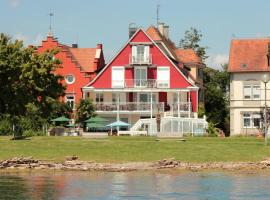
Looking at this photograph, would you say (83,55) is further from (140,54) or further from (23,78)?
(23,78)

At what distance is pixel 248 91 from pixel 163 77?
33.4ft

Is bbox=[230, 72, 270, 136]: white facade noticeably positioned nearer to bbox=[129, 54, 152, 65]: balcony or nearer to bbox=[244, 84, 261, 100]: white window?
bbox=[244, 84, 261, 100]: white window

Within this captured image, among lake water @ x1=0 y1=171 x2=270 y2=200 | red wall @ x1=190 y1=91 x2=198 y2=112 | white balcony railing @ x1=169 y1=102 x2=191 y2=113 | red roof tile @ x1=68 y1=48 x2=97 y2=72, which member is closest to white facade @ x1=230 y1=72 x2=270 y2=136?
white balcony railing @ x1=169 y1=102 x2=191 y2=113

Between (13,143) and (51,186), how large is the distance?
16937mm

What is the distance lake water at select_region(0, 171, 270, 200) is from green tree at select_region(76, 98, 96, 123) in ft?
128

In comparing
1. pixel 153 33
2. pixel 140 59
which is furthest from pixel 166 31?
pixel 140 59

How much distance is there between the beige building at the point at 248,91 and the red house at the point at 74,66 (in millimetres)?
16632

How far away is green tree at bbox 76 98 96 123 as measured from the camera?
79.6 m

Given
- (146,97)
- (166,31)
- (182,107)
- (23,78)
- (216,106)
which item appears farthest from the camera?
(216,106)

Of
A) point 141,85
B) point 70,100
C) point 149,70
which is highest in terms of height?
point 149,70

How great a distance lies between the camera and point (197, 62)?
Answer: 92.1 metres

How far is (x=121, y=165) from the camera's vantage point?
42.8 meters

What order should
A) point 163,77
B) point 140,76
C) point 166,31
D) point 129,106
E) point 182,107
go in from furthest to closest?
point 166,31, point 140,76, point 163,77, point 129,106, point 182,107

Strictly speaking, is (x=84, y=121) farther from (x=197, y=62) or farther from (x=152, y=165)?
(x=152, y=165)
